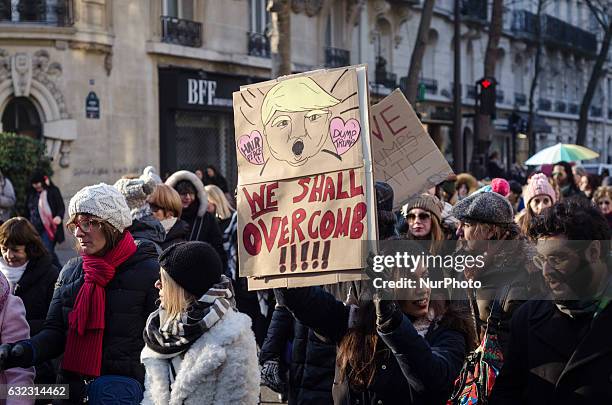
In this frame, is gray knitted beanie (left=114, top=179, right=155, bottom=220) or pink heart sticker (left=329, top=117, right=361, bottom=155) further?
gray knitted beanie (left=114, top=179, right=155, bottom=220)

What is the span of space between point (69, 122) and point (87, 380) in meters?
16.1

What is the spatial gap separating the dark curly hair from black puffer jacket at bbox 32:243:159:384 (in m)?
1.97

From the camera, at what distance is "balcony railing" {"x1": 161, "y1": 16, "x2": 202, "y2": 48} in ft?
74.5

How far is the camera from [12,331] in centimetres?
489

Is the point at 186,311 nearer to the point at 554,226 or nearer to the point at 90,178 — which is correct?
the point at 554,226

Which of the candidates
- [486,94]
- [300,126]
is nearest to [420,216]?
[300,126]

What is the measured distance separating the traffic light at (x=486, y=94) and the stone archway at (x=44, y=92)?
7649mm

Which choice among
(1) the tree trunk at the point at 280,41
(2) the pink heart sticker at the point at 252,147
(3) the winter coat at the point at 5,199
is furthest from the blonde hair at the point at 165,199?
(1) the tree trunk at the point at 280,41

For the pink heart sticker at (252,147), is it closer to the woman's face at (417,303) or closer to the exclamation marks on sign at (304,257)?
the exclamation marks on sign at (304,257)

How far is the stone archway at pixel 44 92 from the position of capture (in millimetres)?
19922

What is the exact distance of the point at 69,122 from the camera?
20.3 m

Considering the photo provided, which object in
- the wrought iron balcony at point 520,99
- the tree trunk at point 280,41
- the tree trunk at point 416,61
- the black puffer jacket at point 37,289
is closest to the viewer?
the black puffer jacket at point 37,289

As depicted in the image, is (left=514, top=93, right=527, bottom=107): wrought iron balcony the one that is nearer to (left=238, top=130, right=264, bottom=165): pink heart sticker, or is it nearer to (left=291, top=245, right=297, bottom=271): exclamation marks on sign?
(left=238, top=130, right=264, bottom=165): pink heart sticker

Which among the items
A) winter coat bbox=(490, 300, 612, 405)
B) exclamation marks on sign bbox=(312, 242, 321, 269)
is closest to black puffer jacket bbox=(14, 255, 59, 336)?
exclamation marks on sign bbox=(312, 242, 321, 269)
